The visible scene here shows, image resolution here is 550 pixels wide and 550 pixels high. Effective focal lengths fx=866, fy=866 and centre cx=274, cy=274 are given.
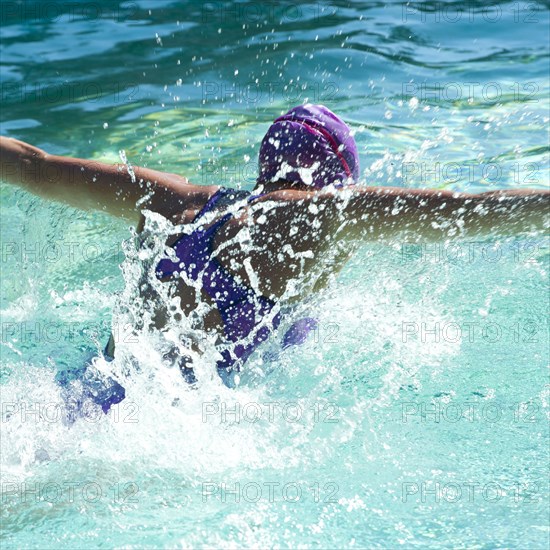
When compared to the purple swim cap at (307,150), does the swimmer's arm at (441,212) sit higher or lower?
lower

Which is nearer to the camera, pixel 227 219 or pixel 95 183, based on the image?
pixel 227 219

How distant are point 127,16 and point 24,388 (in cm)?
607

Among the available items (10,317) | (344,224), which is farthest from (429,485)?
(10,317)

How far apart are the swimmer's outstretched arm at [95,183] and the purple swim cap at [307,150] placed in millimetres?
276

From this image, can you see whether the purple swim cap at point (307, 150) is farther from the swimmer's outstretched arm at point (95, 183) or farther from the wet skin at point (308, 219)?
the swimmer's outstretched arm at point (95, 183)

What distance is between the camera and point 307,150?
10.0ft

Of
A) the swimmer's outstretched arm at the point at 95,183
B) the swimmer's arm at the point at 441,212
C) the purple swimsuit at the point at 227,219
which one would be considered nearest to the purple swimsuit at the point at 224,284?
the purple swimsuit at the point at 227,219

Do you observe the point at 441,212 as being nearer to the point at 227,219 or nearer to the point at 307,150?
the point at 307,150

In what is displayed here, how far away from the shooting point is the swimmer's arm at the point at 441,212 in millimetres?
2730

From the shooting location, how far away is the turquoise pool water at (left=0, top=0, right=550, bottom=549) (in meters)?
2.78

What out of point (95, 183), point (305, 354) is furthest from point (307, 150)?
point (305, 354)

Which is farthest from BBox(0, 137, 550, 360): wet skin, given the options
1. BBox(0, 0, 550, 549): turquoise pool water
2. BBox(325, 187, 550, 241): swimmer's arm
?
BBox(0, 0, 550, 549): turquoise pool water

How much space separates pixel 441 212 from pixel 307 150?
57cm

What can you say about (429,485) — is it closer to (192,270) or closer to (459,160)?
(192,270)
